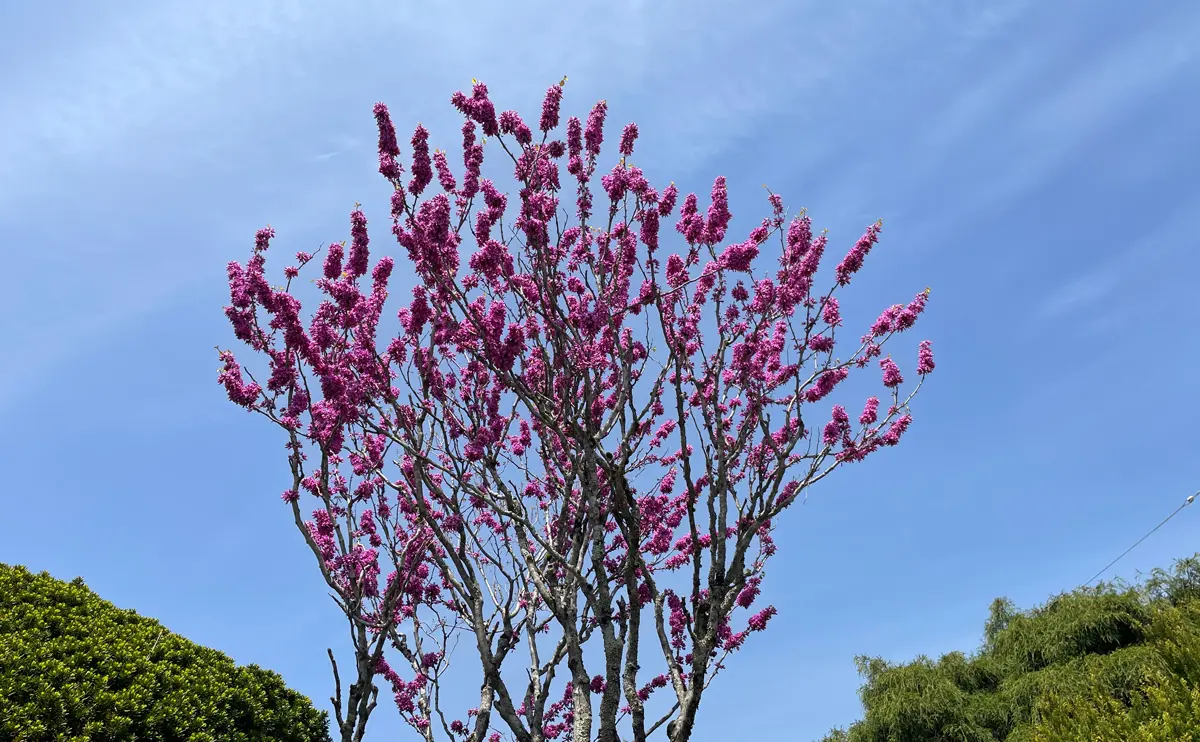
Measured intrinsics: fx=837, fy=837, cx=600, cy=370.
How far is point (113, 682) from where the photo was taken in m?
8.08

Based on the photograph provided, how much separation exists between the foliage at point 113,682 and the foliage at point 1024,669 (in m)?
12.7

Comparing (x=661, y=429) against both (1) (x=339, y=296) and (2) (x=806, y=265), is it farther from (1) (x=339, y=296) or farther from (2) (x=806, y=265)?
(1) (x=339, y=296)

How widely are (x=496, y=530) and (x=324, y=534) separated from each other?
2852 mm

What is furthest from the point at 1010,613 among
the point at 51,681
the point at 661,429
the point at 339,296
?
the point at 51,681

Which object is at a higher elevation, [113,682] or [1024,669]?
[113,682]

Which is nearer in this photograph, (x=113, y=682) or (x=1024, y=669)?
(x=113, y=682)

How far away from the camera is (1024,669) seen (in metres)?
18.3

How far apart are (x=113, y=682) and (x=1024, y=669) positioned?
58.0ft

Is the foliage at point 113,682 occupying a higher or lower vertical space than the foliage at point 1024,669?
higher

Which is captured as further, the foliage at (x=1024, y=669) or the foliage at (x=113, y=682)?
the foliage at (x=1024, y=669)

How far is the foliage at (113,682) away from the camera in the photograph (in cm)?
755

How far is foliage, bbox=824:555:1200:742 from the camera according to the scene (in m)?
16.0

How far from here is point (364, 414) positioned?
343 inches

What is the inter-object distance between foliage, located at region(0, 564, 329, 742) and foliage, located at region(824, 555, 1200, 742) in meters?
12.7
